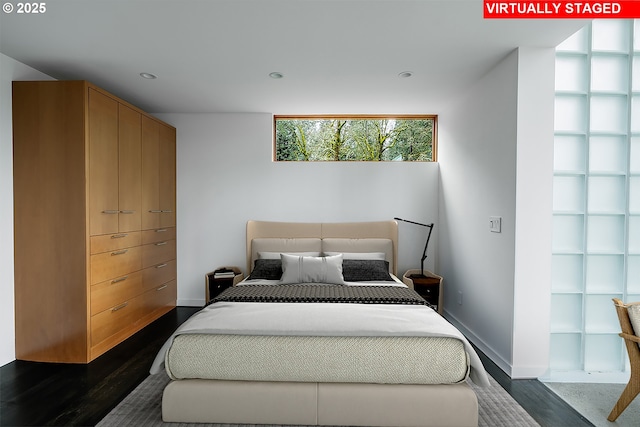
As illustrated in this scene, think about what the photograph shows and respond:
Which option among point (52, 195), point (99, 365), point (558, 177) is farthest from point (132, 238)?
point (558, 177)

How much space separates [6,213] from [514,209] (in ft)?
12.8

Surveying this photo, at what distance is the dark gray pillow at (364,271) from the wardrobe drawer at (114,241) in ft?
6.98

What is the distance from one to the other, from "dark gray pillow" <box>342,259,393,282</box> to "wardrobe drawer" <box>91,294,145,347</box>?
2126 mm

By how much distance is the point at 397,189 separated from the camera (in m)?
4.48

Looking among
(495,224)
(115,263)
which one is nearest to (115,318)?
(115,263)

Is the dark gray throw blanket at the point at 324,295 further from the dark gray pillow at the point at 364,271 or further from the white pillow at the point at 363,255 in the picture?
the white pillow at the point at 363,255

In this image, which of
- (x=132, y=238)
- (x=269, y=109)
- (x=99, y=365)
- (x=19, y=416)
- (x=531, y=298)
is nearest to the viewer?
(x=19, y=416)

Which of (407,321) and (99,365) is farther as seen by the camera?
(99,365)

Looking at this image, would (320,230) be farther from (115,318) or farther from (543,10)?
(543,10)

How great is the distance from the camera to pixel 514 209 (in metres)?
2.67

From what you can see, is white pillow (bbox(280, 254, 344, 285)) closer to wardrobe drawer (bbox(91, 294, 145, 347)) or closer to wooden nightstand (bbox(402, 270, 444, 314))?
wooden nightstand (bbox(402, 270, 444, 314))

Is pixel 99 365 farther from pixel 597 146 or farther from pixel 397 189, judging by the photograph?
pixel 597 146

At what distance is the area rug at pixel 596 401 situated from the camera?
2.13m

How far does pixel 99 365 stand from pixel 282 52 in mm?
2825
